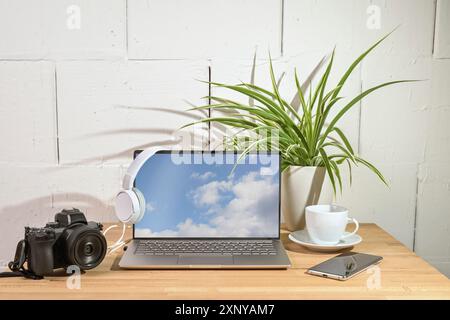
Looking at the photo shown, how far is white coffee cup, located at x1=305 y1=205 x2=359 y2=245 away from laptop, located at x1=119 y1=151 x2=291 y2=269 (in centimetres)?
10

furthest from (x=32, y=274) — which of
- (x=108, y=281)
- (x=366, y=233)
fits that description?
(x=366, y=233)

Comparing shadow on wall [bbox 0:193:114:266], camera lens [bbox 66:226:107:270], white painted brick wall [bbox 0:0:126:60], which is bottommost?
shadow on wall [bbox 0:193:114:266]

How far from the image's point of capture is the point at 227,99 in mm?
1554

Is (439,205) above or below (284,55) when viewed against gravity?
below

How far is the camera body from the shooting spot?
993 millimetres

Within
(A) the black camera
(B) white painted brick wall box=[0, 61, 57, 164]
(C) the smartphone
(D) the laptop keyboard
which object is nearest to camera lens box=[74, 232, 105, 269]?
(A) the black camera

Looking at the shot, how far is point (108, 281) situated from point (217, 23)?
35.8 inches

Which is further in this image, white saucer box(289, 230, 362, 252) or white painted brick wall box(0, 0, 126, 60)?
white painted brick wall box(0, 0, 126, 60)

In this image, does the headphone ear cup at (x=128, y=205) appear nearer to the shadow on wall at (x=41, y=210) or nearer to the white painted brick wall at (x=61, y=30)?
the shadow on wall at (x=41, y=210)

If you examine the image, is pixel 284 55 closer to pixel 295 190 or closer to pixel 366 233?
pixel 295 190

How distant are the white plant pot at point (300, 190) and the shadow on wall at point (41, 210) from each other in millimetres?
604

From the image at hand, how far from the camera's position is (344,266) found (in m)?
1.04

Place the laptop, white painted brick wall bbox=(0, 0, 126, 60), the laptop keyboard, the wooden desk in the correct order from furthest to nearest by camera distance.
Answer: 1. white painted brick wall bbox=(0, 0, 126, 60)
2. the laptop
3. the laptop keyboard
4. the wooden desk

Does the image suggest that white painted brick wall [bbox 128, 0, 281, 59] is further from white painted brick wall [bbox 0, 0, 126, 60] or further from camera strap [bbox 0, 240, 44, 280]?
camera strap [bbox 0, 240, 44, 280]
